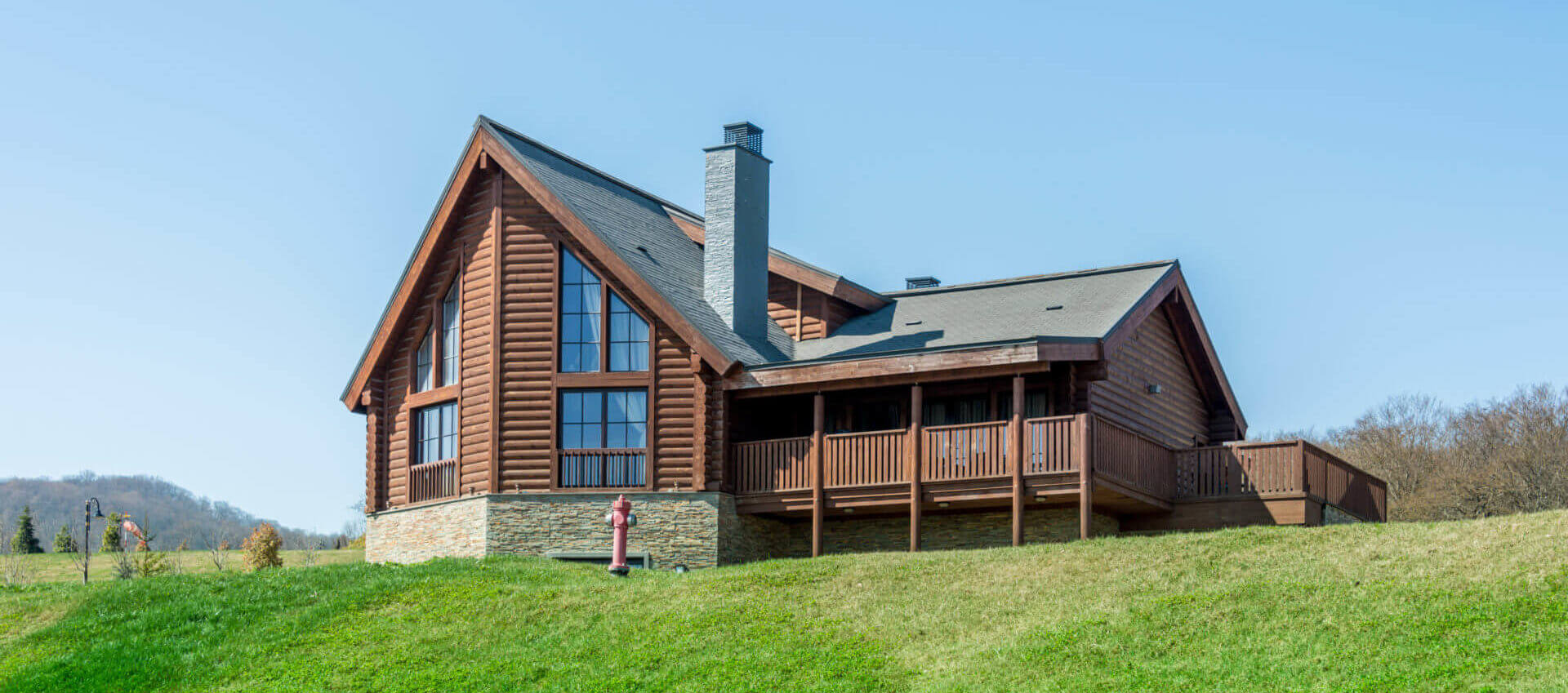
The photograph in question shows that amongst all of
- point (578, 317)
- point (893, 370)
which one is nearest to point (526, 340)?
point (578, 317)

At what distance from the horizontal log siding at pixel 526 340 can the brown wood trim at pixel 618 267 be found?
1.56 feet

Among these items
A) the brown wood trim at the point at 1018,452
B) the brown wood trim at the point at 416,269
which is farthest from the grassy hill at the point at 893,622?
the brown wood trim at the point at 416,269

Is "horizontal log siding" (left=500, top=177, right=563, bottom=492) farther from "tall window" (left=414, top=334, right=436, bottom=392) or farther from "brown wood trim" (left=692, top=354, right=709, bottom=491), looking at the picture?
"brown wood trim" (left=692, top=354, right=709, bottom=491)

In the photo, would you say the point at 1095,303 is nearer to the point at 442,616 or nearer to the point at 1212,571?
the point at 1212,571

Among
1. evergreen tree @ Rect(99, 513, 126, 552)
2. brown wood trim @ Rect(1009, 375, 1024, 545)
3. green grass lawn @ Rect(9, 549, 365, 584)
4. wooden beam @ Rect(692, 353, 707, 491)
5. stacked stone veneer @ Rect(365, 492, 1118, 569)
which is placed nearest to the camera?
brown wood trim @ Rect(1009, 375, 1024, 545)

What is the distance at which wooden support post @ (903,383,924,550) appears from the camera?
27.0m

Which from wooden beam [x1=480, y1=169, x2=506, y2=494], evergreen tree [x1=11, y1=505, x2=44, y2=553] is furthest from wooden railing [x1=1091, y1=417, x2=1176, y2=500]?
evergreen tree [x1=11, y1=505, x2=44, y2=553]

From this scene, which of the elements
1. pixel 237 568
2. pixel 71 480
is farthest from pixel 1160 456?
pixel 71 480

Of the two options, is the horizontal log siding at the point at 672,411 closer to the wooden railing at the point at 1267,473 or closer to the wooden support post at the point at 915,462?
the wooden support post at the point at 915,462

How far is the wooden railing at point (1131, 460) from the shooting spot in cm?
2647

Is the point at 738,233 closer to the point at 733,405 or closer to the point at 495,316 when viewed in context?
the point at 733,405

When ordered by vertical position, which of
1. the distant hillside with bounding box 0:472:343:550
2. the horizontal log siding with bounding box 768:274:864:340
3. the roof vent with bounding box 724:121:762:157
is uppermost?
the roof vent with bounding box 724:121:762:157

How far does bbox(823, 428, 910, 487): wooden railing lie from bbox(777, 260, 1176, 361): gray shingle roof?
1.40m

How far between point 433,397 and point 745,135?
759 centimetres
